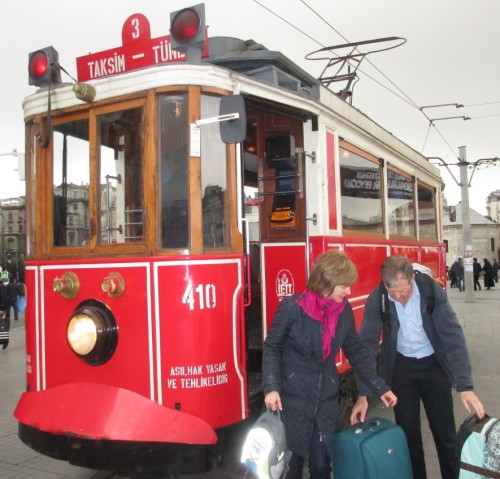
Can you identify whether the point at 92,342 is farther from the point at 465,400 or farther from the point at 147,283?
the point at 465,400

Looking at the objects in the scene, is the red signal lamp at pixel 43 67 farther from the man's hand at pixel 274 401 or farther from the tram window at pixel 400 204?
the tram window at pixel 400 204

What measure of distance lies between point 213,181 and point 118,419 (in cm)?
155

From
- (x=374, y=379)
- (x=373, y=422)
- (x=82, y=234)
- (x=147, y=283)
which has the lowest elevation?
(x=373, y=422)

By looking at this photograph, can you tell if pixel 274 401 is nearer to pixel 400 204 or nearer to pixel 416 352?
pixel 416 352

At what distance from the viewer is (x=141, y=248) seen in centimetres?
340

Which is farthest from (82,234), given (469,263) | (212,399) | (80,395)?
(469,263)

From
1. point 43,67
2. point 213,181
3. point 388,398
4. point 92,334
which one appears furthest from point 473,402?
point 43,67

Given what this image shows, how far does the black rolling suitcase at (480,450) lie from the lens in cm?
266

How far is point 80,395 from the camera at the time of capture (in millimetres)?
3389

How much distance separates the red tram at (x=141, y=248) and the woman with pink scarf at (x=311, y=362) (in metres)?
0.54

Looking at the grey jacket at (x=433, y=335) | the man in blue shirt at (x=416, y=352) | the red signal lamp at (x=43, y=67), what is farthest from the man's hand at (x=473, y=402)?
the red signal lamp at (x=43, y=67)

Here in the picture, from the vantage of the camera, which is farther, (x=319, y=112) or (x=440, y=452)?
(x=319, y=112)

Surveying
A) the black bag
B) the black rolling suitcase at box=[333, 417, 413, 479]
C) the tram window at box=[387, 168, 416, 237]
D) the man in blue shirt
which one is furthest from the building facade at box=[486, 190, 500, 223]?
the black bag

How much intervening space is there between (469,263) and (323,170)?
55.0 ft
